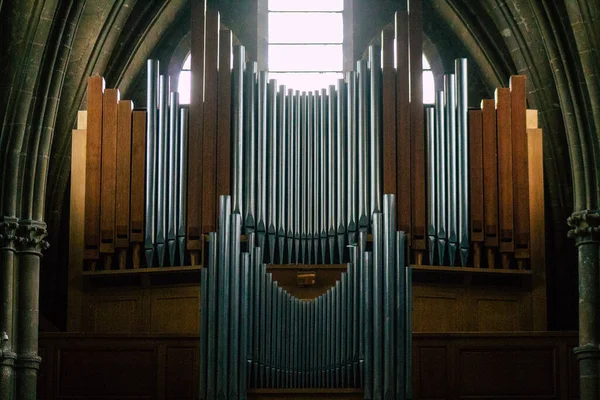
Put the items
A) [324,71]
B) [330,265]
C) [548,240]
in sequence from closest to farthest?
[330,265] < [548,240] < [324,71]

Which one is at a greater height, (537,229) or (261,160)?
(261,160)

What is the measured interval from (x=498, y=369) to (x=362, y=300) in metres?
2.16

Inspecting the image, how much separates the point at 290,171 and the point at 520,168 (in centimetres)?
321

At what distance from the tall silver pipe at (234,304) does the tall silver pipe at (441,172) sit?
289cm

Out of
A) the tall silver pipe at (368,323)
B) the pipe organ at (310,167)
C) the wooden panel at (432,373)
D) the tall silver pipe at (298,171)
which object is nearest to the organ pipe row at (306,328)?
the tall silver pipe at (368,323)

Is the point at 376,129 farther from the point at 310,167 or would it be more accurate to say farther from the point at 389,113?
the point at 310,167

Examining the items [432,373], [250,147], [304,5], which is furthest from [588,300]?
[304,5]

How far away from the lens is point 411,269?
2186cm

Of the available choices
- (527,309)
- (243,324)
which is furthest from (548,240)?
(243,324)

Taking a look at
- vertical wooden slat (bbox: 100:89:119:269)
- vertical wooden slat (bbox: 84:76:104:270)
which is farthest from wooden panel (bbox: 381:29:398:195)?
vertical wooden slat (bbox: 84:76:104:270)

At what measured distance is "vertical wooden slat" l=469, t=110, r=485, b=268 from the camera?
2317cm

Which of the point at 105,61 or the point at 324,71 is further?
the point at 324,71

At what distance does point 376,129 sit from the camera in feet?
77.4

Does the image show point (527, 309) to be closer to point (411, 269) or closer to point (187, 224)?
point (411, 269)
